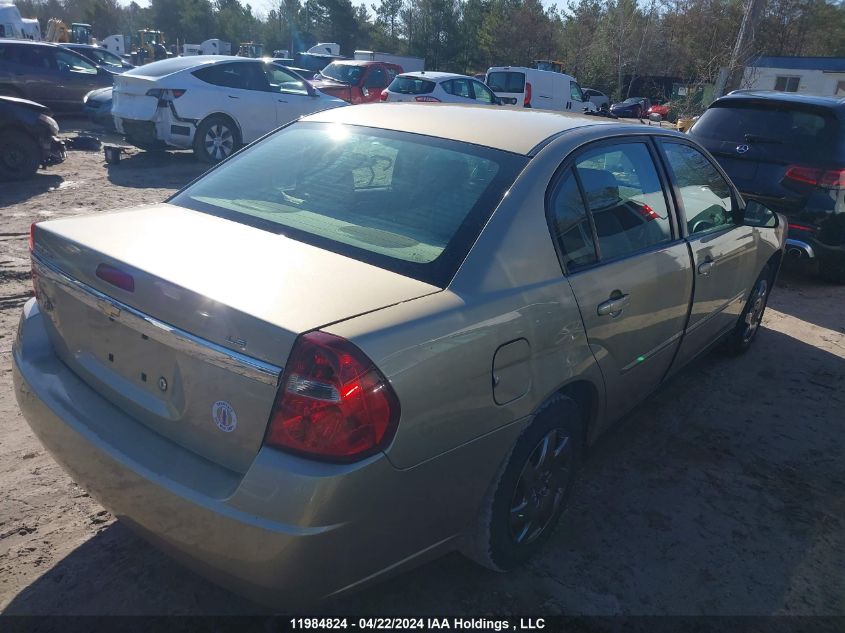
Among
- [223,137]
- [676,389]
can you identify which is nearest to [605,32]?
[223,137]

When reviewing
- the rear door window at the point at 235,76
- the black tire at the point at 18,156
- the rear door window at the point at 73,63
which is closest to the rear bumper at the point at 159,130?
the rear door window at the point at 235,76

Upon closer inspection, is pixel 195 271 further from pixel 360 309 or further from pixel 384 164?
→ pixel 384 164

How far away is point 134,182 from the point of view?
9602 mm

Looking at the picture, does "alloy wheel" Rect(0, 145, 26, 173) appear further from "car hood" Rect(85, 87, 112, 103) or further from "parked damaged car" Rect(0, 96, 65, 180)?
"car hood" Rect(85, 87, 112, 103)

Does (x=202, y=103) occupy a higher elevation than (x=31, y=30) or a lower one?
lower

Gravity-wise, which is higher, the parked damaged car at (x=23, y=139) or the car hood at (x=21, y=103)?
the car hood at (x=21, y=103)

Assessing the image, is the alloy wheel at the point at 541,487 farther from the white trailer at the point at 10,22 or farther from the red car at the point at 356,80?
the white trailer at the point at 10,22

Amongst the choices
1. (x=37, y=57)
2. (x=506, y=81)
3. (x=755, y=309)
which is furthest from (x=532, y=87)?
(x=755, y=309)

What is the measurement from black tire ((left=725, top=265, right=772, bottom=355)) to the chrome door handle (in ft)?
7.50

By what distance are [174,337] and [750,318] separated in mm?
4372

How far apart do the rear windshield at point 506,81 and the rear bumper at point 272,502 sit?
18.9 metres

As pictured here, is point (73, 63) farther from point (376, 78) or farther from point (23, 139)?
point (376, 78)

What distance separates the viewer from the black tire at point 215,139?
35.7 feet

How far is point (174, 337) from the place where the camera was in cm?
200
